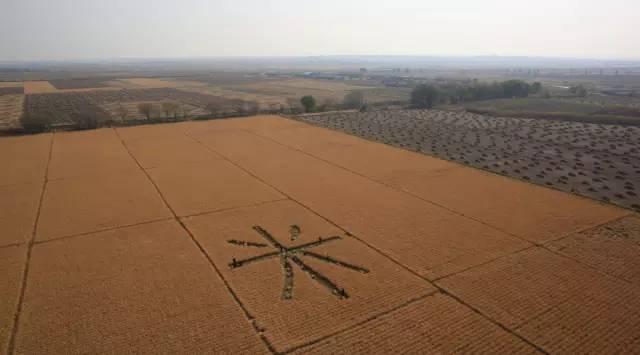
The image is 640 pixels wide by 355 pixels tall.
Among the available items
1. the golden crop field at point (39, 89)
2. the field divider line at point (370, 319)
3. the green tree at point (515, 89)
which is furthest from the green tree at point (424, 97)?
the golden crop field at point (39, 89)

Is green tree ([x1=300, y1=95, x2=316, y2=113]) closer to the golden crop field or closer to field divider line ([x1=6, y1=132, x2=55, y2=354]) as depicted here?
field divider line ([x1=6, y1=132, x2=55, y2=354])

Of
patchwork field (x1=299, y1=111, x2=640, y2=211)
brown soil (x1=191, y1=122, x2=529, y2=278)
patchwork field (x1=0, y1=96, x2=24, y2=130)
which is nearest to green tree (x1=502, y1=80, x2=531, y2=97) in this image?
patchwork field (x1=299, y1=111, x2=640, y2=211)

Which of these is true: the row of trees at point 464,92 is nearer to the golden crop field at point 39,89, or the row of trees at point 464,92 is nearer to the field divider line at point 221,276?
the field divider line at point 221,276

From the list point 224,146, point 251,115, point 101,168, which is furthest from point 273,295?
point 251,115

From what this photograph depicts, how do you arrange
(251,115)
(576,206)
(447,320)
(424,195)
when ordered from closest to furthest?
(447,320)
(576,206)
(424,195)
(251,115)

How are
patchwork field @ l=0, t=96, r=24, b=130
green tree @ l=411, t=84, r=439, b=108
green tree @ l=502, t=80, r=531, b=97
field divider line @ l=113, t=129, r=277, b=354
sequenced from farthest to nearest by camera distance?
1. green tree @ l=502, t=80, r=531, b=97
2. green tree @ l=411, t=84, r=439, b=108
3. patchwork field @ l=0, t=96, r=24, b=130
4. field divider line @ l=113, t=129, r=277, b=354

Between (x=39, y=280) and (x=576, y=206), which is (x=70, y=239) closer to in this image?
(x=39, y=280)

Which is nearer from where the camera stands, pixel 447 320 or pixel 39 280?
pixel 447 320
